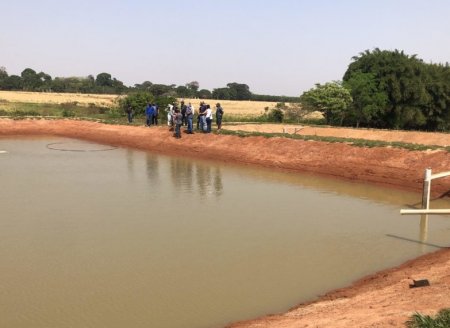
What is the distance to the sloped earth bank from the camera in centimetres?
560

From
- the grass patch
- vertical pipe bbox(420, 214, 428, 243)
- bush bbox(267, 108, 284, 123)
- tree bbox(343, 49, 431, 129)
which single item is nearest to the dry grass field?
bush bbox(267, 108, 284, 123)

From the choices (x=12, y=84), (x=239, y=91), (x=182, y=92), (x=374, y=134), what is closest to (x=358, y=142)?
(x=374, y=134)

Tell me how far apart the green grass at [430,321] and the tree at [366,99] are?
99.0ft

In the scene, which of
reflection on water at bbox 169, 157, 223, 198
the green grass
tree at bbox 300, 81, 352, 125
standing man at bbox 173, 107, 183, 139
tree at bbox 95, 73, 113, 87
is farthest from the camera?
tree at bbox 95, 73, 113, 87

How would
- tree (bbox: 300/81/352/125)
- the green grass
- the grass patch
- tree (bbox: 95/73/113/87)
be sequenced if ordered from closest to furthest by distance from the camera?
the green grass
the grass patch
tree (bbox: 300/81/352/125)
tree (bbox: 95/73/113/87)

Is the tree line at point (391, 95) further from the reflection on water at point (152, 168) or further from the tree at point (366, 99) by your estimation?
the reflection on water at point (152, 168)

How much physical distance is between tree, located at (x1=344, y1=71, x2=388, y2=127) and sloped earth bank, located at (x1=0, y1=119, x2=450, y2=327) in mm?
6065

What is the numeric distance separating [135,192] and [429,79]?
2807cm

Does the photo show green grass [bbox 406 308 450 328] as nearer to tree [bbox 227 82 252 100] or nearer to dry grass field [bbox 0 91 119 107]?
dry grass field [bbox 0 91 119 107]

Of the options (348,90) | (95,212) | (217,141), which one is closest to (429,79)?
(348,90)

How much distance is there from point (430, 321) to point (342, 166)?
14.2m

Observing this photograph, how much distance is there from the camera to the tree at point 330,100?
34.4m

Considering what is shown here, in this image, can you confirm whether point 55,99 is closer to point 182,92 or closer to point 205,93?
point 182,92

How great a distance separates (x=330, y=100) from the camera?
34.6m
